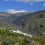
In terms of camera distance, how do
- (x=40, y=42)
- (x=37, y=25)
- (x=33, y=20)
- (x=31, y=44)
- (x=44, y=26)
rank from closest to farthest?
1. (x=31, y=44)
2. (x=40, y=42)
3. (x=44, y=26)
4. (x=37, y=25)
5. (x=33, y=20)

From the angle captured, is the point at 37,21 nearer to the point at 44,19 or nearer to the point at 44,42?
the point at 44,19

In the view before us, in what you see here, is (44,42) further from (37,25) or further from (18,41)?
(37,25)

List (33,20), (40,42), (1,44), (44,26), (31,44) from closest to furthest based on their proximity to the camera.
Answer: (1,44) < (31,44) < (40,42) < (44,26) < (33,20)

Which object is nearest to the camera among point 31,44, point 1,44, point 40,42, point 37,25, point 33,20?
point 1,44

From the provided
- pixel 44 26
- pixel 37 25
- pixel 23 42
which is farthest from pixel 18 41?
pixel 37 25

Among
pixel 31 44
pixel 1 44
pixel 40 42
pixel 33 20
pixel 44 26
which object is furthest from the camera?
pixel 33 20

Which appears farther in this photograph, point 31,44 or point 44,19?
point 44,19

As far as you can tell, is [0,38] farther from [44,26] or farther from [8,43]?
[44,26]

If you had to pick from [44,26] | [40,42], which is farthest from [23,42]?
[44,26]

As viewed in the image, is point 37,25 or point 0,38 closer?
point 0,38
